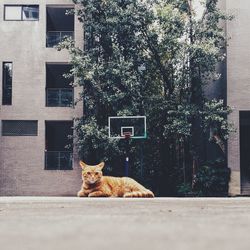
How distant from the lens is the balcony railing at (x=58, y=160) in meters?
24.2

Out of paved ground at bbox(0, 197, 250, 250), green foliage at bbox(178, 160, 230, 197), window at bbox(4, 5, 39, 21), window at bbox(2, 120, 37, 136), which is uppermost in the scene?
window at bbox(4, 5, 39, 21)

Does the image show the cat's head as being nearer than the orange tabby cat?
No

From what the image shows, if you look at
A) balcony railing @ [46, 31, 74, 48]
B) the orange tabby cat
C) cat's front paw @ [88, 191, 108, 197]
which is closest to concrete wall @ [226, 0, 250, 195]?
balcony railing @ [46, 31, 74, 48]

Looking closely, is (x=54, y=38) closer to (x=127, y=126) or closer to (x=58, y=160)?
(x=58, y=160)

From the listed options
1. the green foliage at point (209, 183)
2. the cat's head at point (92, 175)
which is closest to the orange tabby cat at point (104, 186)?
the cat's head at point (92, 175)

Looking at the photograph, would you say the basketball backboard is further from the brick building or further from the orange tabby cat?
the orange tabby cat

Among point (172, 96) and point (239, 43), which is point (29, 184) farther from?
point (239, 43)

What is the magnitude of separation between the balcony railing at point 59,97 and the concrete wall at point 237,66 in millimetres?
7432

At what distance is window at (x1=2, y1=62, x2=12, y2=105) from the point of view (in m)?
24.6

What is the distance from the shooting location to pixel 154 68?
2356cm

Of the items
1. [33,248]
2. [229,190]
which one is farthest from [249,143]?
[33,248]

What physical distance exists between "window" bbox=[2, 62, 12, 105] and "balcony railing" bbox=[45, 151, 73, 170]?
10.4ft

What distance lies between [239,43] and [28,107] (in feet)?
33.7

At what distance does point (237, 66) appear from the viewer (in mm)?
23109
